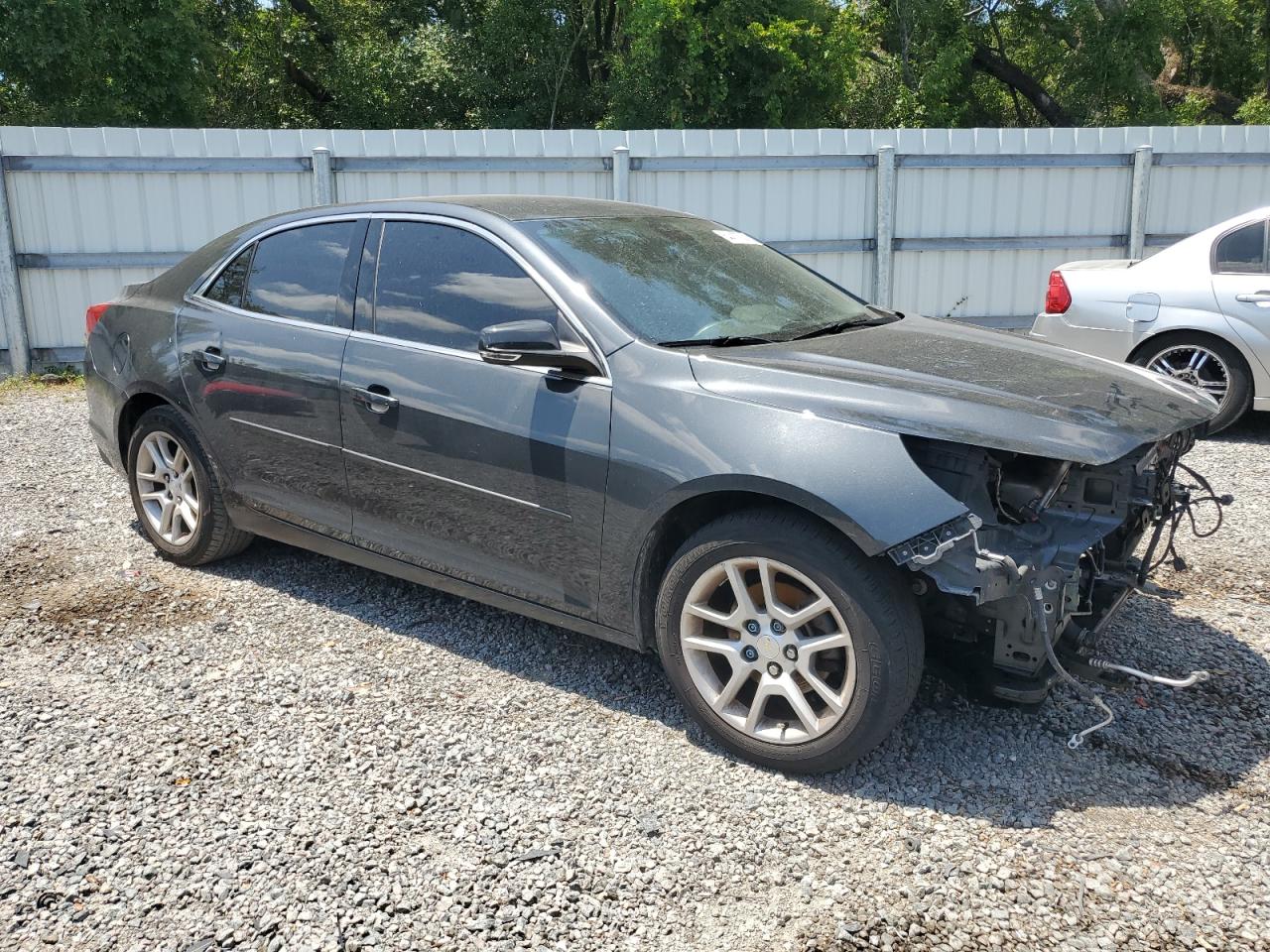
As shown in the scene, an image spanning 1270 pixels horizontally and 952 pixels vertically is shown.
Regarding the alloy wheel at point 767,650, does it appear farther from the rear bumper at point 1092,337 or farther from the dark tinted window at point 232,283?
the rear bumper at point 1092,337

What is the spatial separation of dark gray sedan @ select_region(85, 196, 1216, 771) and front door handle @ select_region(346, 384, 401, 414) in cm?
2

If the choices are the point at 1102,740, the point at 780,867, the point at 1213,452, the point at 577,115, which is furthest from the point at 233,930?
the point at 577,115

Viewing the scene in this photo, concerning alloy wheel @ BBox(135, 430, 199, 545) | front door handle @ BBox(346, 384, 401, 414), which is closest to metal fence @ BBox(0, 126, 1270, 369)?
alloy wheel @ BBox(135, 430, 199, 545)

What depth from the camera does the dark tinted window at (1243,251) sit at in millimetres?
7508

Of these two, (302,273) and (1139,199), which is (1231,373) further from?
(302,273)

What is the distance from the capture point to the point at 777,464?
3.27 m

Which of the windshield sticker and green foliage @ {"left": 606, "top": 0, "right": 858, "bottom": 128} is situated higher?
green foliage @ {"left": 606, "top": 0, "right": 858, "bottom": 128}

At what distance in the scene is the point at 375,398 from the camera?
4164 mm

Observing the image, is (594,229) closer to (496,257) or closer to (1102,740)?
(496,257)

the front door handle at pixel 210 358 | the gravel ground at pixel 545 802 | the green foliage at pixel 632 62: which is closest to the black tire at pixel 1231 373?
the gravel ground at pixel 545 802

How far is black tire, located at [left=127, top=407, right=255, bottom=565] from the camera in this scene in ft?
16.4

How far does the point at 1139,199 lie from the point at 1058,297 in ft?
14.2

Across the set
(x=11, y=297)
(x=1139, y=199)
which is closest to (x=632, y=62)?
(x=1139, y=199)

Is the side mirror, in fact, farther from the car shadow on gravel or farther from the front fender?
the car shadow on gravel
